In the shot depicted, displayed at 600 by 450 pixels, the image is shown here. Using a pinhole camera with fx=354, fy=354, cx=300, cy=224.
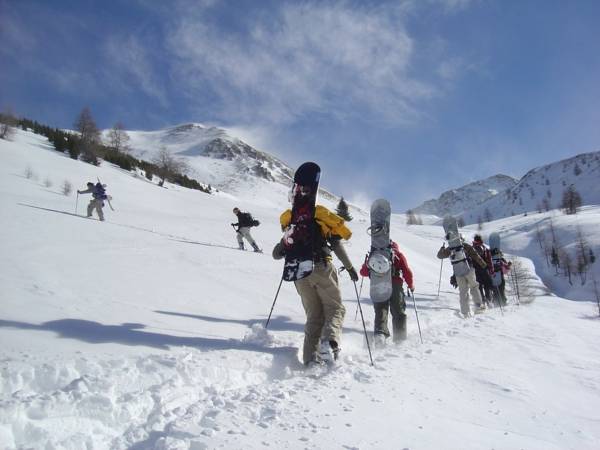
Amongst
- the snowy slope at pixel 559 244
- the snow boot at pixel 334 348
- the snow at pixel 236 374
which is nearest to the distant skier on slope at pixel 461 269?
the snow at pixel 236 374

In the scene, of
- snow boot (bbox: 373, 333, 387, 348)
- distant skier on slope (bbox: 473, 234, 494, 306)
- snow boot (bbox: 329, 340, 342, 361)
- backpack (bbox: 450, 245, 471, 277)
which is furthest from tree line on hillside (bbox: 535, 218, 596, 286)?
snow boot (bbox: 329, 340, 342, 361)

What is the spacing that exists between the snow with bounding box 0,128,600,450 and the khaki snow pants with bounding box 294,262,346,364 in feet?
1.06

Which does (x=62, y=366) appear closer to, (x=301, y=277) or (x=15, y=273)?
(x=301, y=277)

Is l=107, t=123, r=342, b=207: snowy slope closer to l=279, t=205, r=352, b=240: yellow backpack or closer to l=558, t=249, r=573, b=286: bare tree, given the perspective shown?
l=558, t=249, r=573, b=286: bare tree

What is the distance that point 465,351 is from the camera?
4.79 m

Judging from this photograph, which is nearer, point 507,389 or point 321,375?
point 507,389

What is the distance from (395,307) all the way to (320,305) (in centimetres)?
201

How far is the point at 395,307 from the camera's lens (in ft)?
19.8

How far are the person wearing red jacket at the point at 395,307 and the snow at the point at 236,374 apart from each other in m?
0.27

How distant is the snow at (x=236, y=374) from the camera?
238 cm

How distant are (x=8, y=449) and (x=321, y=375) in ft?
8.30

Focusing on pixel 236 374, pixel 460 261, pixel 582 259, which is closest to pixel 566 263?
pixel 582 259

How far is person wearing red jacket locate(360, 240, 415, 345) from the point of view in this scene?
5.53 meters

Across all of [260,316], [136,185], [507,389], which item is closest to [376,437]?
[507,389]
